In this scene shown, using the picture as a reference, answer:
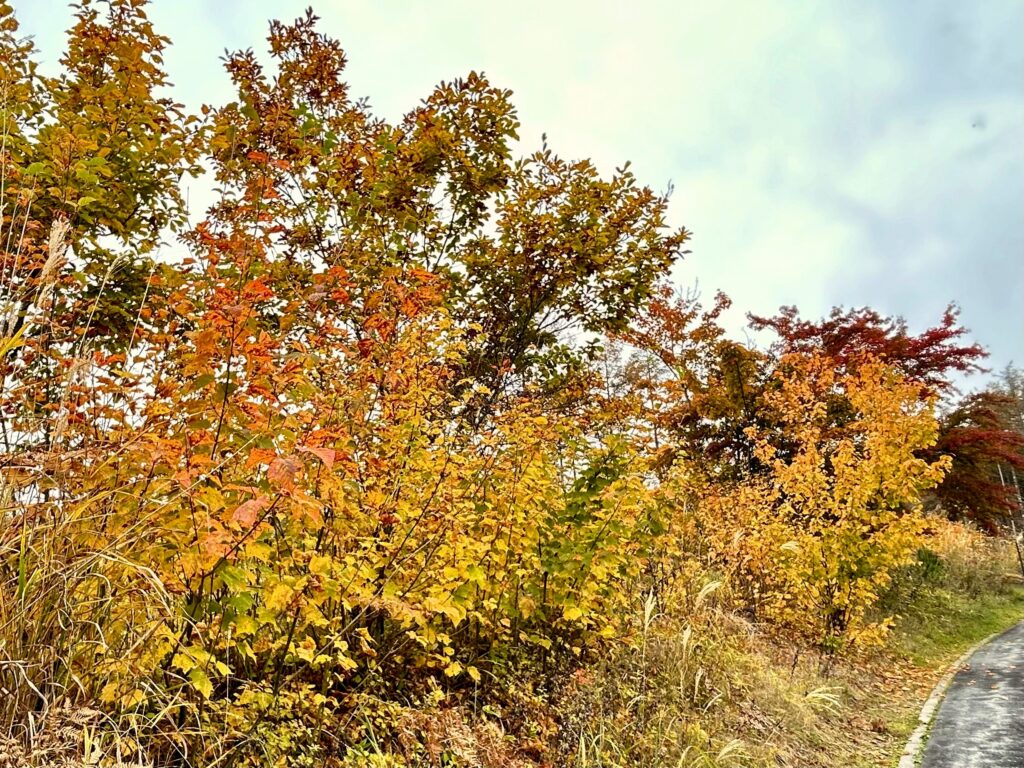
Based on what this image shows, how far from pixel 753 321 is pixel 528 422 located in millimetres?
12515

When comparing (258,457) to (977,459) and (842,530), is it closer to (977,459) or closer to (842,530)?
(842,530)

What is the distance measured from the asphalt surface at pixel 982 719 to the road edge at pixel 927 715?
6cm

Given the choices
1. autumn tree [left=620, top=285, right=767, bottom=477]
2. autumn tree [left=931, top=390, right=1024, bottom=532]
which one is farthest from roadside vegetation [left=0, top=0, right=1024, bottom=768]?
autumn tree [left=931, top=390, right=1024, bottom=532]

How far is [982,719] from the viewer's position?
20.3ft

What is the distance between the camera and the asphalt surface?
509 cm

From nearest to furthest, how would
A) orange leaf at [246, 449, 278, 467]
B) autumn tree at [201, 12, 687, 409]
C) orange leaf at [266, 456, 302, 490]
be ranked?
orange leaf at [266, 456, 302, 490] < orange leaf at [246, 449, 278, 467] < autumn tree at [201, 12, 687, 409]

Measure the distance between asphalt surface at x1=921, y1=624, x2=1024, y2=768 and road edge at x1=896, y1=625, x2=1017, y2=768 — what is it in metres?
0.06

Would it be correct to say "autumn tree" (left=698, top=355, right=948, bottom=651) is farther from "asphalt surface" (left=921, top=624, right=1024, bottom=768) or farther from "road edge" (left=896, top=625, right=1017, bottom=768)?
"asphalt surface" (left=921, top=624, right=1024, bottom=768)

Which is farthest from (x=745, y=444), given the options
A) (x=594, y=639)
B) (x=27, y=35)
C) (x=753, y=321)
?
(x=27, y=35)

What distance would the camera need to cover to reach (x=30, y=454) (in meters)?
1.95

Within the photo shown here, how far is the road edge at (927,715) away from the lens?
522 cm

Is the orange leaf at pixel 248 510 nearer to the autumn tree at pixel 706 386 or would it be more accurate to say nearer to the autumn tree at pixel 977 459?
the autumn tree at pixel 706 386

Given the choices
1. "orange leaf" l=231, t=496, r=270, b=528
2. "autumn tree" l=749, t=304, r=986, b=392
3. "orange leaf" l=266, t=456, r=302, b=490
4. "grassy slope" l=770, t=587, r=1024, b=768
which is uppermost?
"autumn tree" l=749, t=304, r=986, b=392

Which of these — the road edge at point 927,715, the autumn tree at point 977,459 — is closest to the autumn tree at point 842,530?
the road edge at point 927,715
